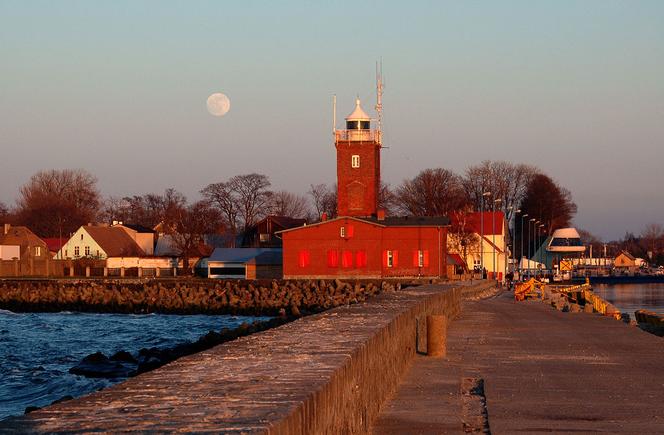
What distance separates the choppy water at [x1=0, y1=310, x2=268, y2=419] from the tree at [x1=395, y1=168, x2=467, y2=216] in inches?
2480

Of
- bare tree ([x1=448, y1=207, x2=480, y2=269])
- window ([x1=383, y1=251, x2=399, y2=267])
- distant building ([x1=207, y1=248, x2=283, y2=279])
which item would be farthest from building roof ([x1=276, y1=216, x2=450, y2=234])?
bare tree ([x1=448, y1=207, x2=480, y2=269])

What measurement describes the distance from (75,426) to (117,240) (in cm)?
10717

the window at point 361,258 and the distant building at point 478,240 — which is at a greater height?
the distant building at point 478,240

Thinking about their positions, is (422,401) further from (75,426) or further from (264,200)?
(264,200)

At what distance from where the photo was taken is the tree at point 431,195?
379ft

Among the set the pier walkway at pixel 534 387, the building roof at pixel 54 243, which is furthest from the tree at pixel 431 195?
the pier walkway at pixel 534 387

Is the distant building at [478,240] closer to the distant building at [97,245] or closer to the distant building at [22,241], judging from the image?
the distant building at [97,245]

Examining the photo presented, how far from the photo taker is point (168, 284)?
2997 inches

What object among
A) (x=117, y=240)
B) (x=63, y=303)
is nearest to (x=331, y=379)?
(x=63, y=303)

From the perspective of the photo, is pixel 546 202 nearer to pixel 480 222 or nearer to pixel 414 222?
pixel 480 222

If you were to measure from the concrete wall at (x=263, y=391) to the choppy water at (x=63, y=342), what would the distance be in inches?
353

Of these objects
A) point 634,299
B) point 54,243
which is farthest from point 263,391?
point 54,243

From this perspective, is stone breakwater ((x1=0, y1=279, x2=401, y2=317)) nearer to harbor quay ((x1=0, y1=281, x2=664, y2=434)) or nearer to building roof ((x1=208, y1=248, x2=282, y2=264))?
→ building roof ((x1=208, y1=248, x2=282, y2=264))

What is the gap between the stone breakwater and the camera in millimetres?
55969
